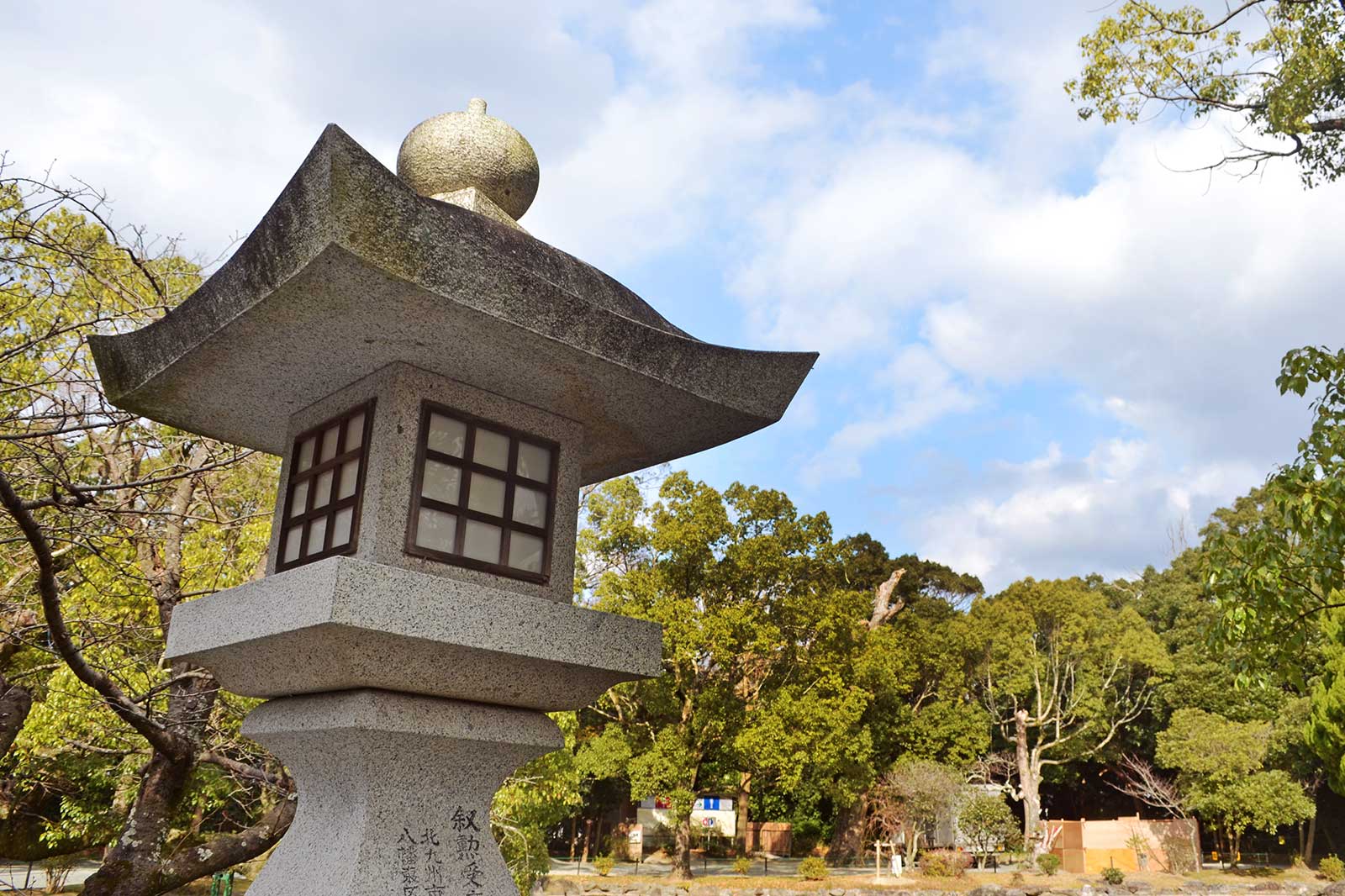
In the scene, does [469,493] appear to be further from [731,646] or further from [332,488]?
[731,646]

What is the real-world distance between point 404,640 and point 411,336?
106 cm

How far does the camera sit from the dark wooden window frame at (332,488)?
11.5 feet

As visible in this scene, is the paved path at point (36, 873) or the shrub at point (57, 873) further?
the paved path at point (36, 873)

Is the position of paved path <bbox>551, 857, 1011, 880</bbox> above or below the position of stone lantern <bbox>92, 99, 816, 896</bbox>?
below

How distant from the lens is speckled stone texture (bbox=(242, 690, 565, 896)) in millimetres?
3303

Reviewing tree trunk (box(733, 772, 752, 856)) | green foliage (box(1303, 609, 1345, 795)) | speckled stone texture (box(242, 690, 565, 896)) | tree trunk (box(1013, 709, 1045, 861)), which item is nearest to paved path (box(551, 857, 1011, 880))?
tree trunk (box(733, 772, 752, 856))

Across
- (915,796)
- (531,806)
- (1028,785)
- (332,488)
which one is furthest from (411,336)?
(1028,785)

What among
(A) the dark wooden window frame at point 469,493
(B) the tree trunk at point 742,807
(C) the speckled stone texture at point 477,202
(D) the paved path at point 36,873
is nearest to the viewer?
(A) the dark wooden window frame at point 469,493

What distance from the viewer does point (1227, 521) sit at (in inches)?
1203

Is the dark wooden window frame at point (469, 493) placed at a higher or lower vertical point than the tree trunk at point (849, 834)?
higher

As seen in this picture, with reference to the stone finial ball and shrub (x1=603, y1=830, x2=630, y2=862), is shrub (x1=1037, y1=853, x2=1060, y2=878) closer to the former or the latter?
shrub (x1=603, y1=830, x2=630, y2=862)

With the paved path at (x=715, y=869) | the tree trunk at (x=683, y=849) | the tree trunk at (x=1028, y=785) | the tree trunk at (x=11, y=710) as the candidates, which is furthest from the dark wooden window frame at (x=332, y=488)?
the tree trunk at (x=1028, y=785)

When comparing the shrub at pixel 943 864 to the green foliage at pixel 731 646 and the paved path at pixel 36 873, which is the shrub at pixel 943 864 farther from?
the paved path at pixel 36 873

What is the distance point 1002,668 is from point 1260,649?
22.4 metres
